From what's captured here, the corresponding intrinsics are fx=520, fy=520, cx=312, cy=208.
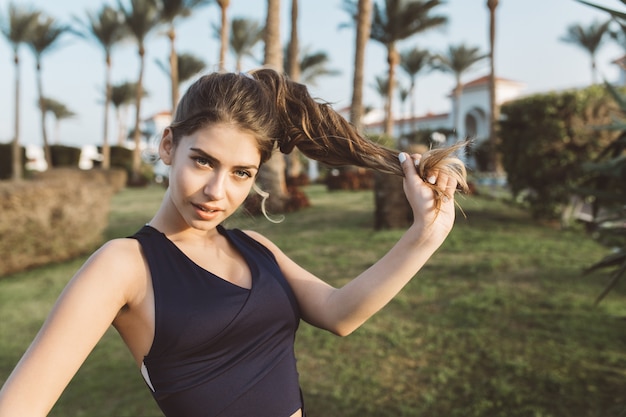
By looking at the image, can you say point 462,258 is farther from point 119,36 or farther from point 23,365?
point 119,36

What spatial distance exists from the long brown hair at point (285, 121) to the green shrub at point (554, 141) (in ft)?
23.4

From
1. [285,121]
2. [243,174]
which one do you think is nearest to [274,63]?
[285,121]

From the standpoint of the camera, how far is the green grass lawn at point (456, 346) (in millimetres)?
3457

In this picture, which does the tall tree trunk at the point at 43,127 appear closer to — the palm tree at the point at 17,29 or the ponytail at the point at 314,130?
the palm tree at the point at 17,29

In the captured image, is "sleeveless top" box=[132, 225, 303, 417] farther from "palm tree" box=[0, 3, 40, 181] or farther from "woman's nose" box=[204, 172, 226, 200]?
"palm tree" box=[0, 3, 40, 181]

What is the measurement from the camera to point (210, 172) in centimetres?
125

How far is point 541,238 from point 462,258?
174 centimetres

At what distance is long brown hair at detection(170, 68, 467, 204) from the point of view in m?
1.28

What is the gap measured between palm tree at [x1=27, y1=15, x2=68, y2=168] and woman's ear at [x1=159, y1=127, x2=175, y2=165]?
3497 centimetres

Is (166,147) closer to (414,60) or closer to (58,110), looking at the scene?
(414,60)

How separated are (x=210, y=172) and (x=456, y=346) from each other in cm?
344

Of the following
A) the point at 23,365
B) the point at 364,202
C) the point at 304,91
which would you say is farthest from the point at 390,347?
the point at 364,202

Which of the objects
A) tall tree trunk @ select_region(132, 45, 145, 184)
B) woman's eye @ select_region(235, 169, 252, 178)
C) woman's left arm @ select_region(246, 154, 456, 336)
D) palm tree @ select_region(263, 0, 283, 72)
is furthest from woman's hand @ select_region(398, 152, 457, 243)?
tall tree trunk @ select_region(132, 45, 145, 184)

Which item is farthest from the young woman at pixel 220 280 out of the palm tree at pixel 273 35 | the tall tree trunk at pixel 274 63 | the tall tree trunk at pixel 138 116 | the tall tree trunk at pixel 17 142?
the tall tree trunk at pixel 138 116
